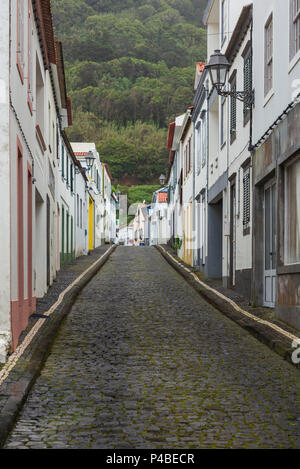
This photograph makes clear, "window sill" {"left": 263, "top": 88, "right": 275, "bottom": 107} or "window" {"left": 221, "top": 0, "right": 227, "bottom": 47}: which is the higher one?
"window" {"left": 221, "top": 0, "right": 227, "bottom": 47}

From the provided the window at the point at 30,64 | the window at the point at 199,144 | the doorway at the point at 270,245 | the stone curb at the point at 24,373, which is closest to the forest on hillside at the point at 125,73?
the window at the point at 199,144

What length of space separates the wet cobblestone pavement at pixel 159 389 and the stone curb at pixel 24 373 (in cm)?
10

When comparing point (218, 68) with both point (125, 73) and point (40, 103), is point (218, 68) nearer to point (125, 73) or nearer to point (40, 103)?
point (40, 103)

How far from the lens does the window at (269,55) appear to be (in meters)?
12.4

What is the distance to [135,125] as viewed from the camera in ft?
305

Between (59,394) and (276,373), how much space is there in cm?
252

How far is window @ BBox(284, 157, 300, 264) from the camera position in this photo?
10.4 meters

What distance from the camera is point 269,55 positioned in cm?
1262

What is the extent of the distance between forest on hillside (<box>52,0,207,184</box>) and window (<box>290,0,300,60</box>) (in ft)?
236

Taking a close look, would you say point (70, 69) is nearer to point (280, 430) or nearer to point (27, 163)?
point (27, 163)

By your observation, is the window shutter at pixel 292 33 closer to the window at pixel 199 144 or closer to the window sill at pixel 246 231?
the window sill at pixel 246 231

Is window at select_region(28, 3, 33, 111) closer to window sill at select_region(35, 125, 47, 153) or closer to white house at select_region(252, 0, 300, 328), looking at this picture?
window sill at select_region(35, 125, 47, 153)

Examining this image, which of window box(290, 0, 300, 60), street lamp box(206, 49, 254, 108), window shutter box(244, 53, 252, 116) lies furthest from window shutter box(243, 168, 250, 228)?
window box(290, 0, 300, 60)

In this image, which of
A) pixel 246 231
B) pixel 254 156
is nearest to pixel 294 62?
pixel 254 156
